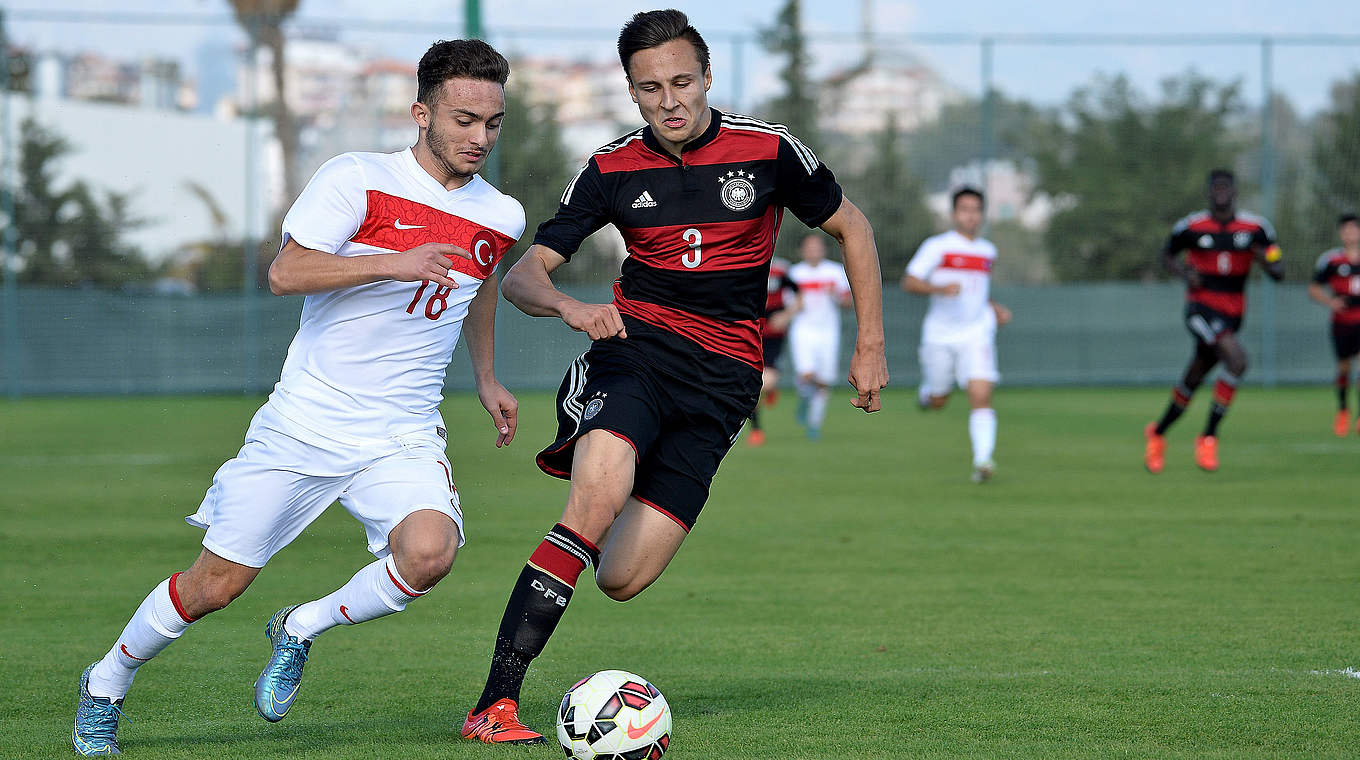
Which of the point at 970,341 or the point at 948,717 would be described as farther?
the point at 970,341

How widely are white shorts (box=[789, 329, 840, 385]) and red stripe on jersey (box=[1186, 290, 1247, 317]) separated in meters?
5.12

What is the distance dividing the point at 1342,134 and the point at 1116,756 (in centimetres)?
2664

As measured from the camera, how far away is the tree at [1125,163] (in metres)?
27.6

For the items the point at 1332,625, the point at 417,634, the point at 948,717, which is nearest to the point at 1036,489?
the point at 1332,625

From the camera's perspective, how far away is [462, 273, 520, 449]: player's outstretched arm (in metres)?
4.94

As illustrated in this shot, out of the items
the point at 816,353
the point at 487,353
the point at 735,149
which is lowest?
the point at 816,353

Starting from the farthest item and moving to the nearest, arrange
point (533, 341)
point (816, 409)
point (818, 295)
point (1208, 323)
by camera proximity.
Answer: point (533, 341), point (818, 295), point (816, 409), point (1208, 323)

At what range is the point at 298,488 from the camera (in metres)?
4.51

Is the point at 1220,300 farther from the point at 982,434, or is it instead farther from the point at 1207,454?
the point at 982,434

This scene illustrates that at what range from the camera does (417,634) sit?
6.48m

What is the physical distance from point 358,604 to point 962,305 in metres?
9.04

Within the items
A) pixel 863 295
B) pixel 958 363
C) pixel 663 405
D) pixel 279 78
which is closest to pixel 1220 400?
pixel 958 363

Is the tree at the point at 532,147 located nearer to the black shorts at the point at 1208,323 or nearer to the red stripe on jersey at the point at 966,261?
the red stripe on jersey at the point at 966,261

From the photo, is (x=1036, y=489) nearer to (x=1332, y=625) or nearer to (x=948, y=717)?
(x=1332, y=625)
